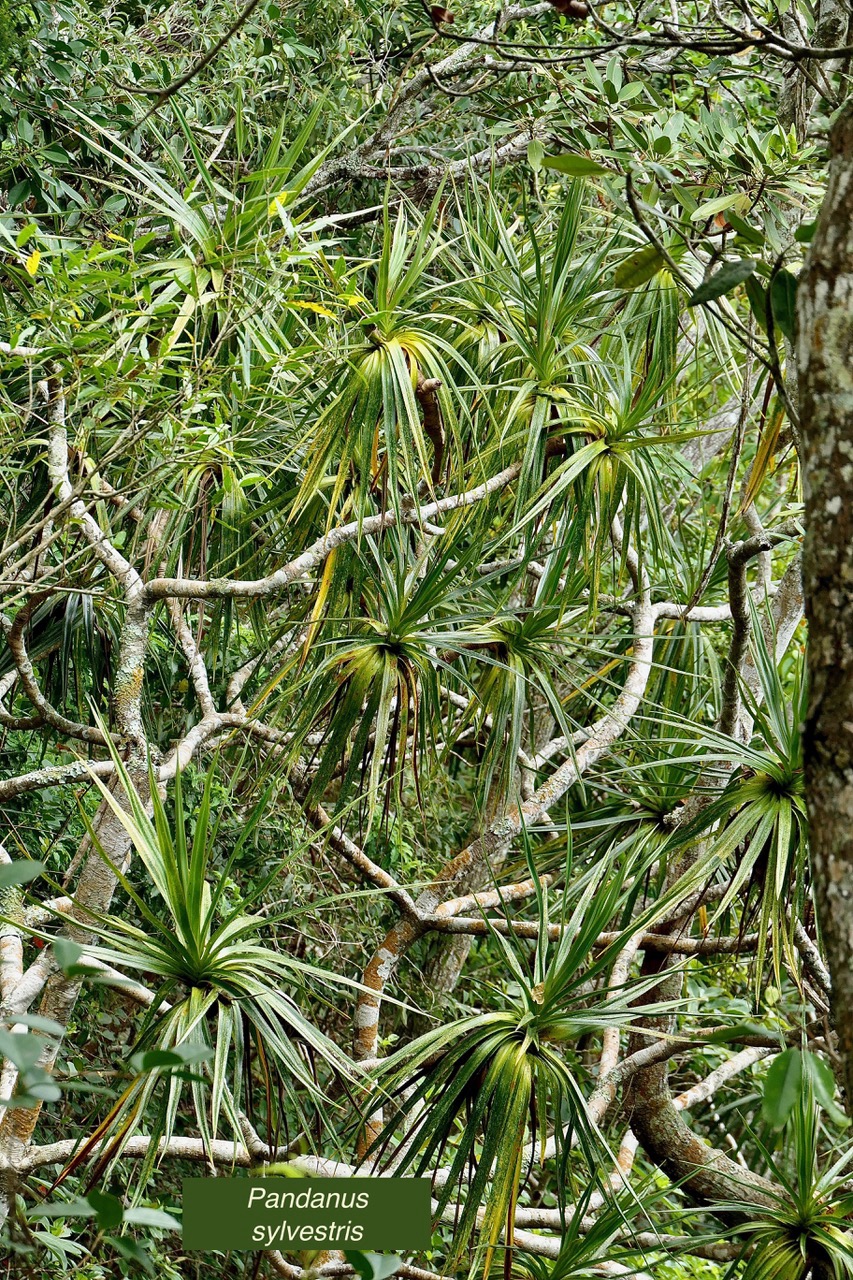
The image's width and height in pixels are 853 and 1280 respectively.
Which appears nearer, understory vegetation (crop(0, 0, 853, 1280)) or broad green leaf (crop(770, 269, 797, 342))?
broad green leaf (crop(770, 269, 797, 342))

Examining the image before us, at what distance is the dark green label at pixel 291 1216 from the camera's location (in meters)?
1.43

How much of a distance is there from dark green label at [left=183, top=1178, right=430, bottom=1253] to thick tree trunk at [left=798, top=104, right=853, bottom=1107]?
2.66 ft

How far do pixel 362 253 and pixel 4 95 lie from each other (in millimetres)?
1231

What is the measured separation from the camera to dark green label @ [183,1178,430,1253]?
143cm

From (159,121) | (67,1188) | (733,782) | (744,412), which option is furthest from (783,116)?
(67,1188)

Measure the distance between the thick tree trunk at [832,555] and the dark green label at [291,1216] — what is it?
81 centimetres

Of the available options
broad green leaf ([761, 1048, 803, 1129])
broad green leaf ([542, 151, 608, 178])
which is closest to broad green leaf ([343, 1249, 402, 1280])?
broad green leaf ([761, 1048, 803, 1129])

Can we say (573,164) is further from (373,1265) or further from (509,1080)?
(509,1080)

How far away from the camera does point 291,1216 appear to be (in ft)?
4.75

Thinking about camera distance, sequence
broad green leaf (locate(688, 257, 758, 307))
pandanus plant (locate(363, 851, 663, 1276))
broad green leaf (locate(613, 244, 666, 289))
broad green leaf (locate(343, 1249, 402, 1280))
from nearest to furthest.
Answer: broad green leaf (locate(343, 1249, 402, 1280)) → broad green leaf (locate(688, 257, 758, 307)) → broad green leaf (locate(613, 244, 666, 289)) → pandanus plant (locate(363, 851, 663, 1276))

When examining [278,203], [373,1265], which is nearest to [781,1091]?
[373,1265]

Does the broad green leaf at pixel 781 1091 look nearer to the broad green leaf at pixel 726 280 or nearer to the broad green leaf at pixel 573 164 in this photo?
the broad green leaf at pixel 726 280

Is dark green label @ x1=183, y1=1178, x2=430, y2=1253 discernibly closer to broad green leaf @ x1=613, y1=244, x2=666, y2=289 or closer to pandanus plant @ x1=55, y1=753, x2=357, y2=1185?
pandanus plant @ x1=55, y1=753, x2=357, y2=1185

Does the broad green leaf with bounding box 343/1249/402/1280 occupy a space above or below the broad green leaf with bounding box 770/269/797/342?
below
